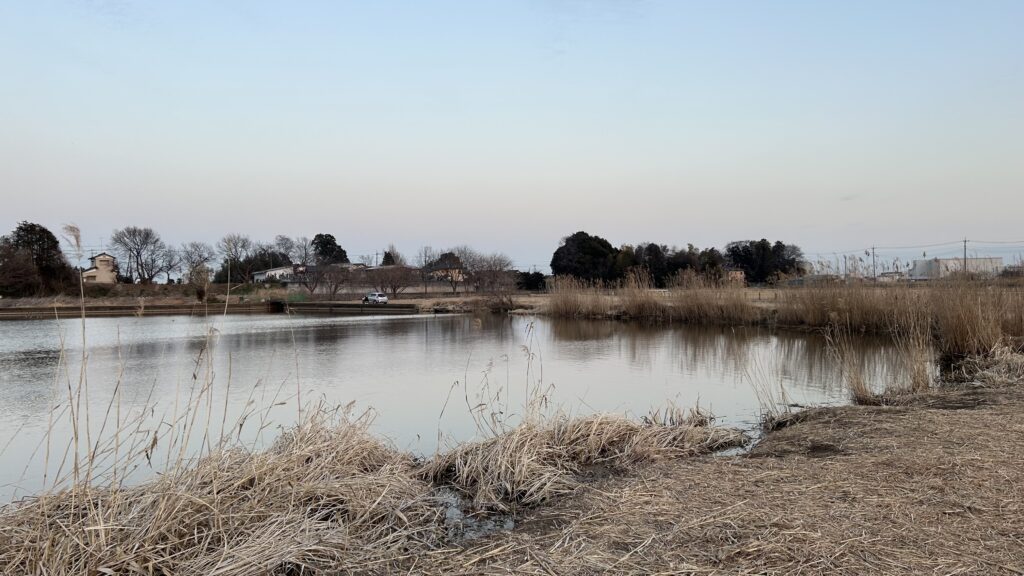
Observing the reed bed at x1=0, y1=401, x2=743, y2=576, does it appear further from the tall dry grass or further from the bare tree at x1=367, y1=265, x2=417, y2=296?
the bare tree at x1=367, y1=265, x2=417, y2=296

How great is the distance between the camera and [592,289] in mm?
25578

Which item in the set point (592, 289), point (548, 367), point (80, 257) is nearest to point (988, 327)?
point (548, 367)

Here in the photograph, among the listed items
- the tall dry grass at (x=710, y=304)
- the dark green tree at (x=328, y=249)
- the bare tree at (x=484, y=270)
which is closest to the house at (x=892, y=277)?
the tall dry grass at (x=710, y=304)

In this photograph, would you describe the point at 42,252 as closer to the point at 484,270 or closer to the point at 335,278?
the point at 335,278

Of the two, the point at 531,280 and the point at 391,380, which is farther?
the point at 531,280

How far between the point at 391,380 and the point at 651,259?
129 feet

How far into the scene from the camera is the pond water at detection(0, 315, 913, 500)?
5766 millimetres

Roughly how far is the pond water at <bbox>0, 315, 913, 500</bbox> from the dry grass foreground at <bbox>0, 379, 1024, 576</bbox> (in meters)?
0.48

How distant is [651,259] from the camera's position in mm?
46719

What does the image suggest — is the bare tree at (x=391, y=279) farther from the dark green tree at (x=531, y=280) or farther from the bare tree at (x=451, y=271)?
the dark green tree at (x=531, y=280)

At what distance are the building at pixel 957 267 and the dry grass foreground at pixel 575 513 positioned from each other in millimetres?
7425

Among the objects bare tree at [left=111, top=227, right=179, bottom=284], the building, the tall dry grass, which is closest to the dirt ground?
the building

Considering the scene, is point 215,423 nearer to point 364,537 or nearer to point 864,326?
point 364,537

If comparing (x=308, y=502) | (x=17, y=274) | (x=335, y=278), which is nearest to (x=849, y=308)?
(x=308, y=502)
